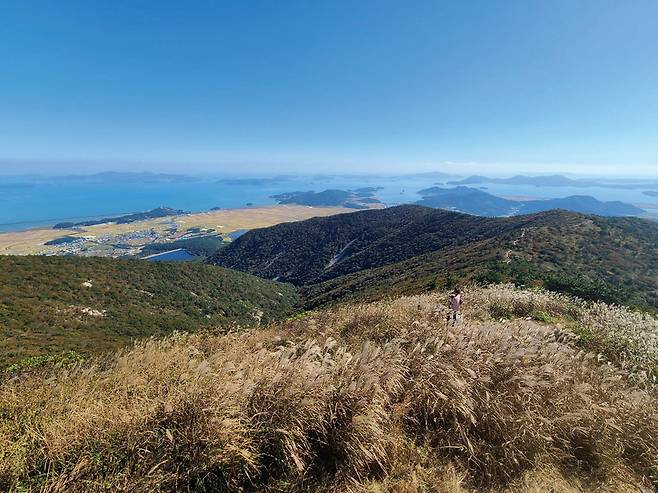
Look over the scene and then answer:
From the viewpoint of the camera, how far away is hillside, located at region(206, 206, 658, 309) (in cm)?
2892

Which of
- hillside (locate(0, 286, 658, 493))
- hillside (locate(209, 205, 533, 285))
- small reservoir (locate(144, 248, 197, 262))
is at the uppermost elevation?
hillside (locate(0, 286, 658, 493))

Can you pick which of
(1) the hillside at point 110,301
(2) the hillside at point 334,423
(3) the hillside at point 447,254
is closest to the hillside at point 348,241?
(3) the hillside at point 447,254

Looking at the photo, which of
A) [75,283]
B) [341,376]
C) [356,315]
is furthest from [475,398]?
[75,283]

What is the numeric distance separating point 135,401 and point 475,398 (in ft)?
12.7

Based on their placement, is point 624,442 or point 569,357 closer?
point 624,442

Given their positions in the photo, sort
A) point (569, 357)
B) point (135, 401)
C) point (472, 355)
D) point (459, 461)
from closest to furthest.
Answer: point (135, 401), point (459, 461), point (472, 355), point (569, 357)

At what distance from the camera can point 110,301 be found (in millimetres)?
42000

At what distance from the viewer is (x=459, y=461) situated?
144 inches

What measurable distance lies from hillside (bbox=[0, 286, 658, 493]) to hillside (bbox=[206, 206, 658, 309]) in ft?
51.4

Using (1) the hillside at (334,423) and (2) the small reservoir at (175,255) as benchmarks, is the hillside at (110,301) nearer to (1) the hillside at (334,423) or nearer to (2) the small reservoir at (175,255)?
(1) the hillside at (334,423)

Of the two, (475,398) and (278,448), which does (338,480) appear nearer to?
(278,448)

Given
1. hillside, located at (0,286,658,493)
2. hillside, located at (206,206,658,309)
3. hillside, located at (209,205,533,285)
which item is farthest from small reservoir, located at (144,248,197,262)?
hillside, located at (0,286,658,493)

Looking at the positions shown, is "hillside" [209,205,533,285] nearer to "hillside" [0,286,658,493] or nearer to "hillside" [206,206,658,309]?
"hillside" [206,206,658,309]

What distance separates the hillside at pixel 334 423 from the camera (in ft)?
9.19
